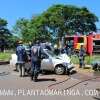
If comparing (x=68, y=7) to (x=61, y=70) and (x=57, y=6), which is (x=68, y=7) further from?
(x=61, y=70)

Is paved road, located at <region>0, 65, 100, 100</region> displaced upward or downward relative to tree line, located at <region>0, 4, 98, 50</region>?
downward

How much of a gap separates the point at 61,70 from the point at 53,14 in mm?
57859

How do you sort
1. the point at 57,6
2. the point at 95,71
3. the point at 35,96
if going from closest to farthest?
the point at 35,96 < the point at 95,71 < the point at 57,6

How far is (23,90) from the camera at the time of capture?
49.3ft

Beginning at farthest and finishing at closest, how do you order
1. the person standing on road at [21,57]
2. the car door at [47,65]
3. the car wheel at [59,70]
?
the car door at [47,65] < the car wheel at [59,70] < the person standing on road at [21,57]

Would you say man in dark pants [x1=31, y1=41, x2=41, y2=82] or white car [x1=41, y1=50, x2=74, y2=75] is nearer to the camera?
man in dark pants [x1=31, y1=41, x2=41, y2=82]

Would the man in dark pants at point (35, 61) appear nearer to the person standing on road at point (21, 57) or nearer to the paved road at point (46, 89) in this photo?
the paved road at point (46, 89)

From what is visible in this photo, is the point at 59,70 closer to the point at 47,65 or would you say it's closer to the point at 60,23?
the point at 47,65

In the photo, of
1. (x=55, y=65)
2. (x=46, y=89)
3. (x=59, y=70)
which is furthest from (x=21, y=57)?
(x=46, y=89)

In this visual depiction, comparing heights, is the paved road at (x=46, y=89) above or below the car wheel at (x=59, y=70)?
below

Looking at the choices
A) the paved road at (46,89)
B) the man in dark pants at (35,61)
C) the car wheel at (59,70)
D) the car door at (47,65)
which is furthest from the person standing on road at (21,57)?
the car wheel at (59,70)

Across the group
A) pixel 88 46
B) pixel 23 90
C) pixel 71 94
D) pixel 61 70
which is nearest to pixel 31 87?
pixel 23 90

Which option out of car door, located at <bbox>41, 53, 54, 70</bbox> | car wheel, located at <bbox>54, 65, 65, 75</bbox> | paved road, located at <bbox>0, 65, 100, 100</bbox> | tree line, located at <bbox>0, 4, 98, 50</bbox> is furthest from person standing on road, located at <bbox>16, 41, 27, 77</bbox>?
tree line, located at <bbox>0, 4, 98, 50</bbox>

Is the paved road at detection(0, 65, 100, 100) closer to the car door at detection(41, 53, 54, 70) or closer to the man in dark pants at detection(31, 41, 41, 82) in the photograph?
the man in dark pants at detection(31, 41, 41, 82)
